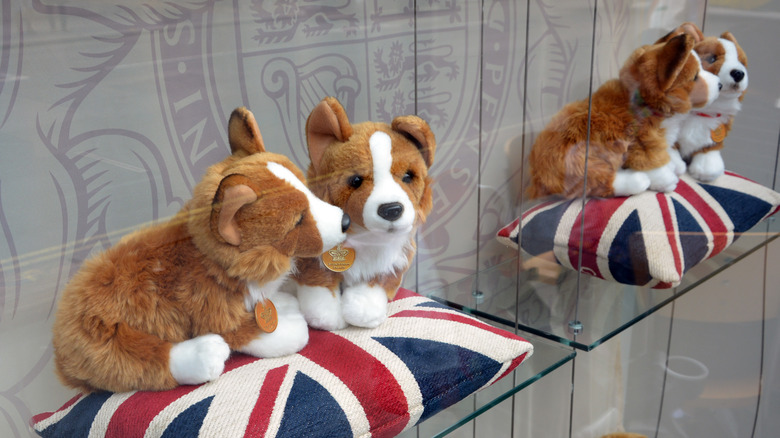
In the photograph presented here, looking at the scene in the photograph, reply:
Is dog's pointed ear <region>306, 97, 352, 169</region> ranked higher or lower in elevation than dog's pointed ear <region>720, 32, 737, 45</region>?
lower

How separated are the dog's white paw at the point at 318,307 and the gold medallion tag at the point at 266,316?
48 mm

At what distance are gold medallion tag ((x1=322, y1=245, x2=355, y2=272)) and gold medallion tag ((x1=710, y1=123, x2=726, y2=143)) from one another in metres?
0.62

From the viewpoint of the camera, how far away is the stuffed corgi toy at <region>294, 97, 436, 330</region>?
0.69 metres

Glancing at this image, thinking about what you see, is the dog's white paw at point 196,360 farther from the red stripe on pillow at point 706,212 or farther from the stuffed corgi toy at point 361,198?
the red stripe on pillow at point 706,212

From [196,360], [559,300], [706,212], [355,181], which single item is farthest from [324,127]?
[706,212]

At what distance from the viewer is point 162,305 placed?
59 centimetres

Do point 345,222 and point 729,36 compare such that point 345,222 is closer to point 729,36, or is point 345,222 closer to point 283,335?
point 283,335

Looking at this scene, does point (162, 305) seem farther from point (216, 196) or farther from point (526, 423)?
point (526, 423)

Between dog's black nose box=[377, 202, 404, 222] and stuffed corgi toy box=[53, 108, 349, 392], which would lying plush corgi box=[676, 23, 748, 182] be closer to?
dog's black nose box=[377, 202, 404, 222]

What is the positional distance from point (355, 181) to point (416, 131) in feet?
0.31

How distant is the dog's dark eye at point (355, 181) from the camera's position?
2.29ft

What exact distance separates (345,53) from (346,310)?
0.31 meters

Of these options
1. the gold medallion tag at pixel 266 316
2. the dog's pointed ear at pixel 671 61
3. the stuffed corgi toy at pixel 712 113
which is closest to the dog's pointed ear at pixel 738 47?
the stuffed corgi toy at pixel 712 113

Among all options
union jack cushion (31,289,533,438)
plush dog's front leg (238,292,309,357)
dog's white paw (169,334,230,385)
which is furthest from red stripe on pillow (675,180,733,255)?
dog's white paw (169,334,230,385)
